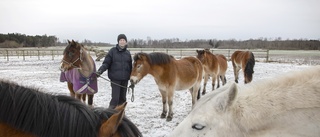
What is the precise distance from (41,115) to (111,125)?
425 mm

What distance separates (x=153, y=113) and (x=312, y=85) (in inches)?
210

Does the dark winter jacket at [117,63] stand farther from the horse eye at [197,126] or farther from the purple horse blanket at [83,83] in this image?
the horse eye at [197,126]

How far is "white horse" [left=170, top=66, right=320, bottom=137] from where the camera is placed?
1391mm

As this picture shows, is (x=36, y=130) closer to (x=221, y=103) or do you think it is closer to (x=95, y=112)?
(x=95, y=112)

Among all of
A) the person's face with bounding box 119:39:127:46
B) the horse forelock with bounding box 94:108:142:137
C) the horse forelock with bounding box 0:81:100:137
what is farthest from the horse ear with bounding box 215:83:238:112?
the person's face with bounding box 119:39:127:46

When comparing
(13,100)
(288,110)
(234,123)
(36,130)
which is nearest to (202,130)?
(234,123)

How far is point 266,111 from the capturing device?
1449 millimetres

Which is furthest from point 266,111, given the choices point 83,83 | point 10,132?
point 83,83

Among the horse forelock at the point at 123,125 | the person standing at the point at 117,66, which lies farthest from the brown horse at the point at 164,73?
the horse forelock at the point at 123,125

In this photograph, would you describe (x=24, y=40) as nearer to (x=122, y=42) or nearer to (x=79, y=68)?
(x=79, y=68)

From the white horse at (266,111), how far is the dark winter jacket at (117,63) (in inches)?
147

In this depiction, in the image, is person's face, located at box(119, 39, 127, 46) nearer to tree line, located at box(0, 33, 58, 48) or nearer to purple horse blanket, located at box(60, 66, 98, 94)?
purple horse blanket, located at box(60, 66, 98, 94)

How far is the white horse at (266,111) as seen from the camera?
4.56 ft

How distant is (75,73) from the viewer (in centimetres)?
542
